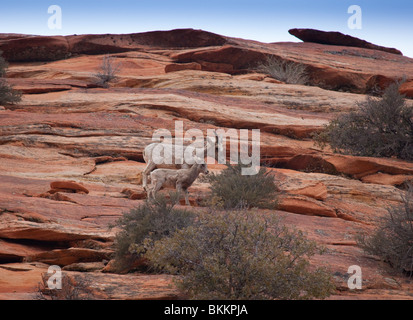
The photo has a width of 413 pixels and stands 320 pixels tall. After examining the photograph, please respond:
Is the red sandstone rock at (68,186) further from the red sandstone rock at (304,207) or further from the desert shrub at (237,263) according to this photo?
the desert shrub at (237,263)

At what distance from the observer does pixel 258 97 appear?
20203mm

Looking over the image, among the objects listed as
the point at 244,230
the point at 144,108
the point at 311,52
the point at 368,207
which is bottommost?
the point at 368,207

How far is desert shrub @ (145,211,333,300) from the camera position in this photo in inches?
227

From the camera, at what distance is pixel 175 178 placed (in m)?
10.3

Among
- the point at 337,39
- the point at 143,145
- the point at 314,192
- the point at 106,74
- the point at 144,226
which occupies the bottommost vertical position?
the point at 314,192

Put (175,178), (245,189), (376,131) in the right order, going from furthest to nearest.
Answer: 1. (376,131)
2. (245,189)
3. (175,178)

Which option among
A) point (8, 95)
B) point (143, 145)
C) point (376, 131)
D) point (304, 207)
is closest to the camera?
point (304, 207)

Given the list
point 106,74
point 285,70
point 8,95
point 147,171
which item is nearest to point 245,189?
point 147,171

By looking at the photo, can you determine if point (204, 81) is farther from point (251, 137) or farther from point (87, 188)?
point (87, 188)

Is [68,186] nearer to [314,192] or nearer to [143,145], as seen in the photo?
[143,145]

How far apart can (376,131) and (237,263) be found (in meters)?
11.0

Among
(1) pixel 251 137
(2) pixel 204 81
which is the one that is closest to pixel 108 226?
(1) pixel 251 137

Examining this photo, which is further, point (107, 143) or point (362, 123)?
point (362, 123)
